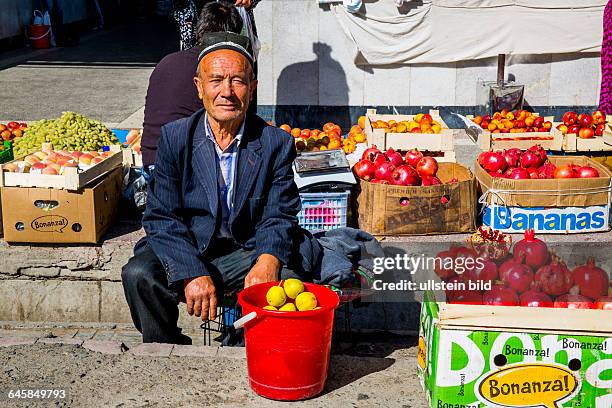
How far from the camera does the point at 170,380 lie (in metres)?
3.93

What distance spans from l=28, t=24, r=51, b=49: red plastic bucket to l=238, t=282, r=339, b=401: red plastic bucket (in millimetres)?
16740

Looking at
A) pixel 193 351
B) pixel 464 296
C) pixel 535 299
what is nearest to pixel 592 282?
pixel 535 299

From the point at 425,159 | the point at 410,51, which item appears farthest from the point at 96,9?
the point at 425,159

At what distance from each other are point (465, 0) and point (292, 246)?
547cm

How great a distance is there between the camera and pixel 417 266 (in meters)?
5.43

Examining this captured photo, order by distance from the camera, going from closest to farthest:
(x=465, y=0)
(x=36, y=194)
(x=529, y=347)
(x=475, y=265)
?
1. (x=529, y=347)
2. (x=475, y=265)
3. (x=36, y=194)
4. (x=465, y=0)

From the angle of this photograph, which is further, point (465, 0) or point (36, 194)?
point (465, 0)

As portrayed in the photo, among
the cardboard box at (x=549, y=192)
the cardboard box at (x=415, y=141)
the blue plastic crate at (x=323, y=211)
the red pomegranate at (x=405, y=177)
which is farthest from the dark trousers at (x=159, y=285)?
the cardboard box at (x=415, y=141)

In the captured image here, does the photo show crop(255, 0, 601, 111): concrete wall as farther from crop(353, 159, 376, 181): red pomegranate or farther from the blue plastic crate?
the blue plastic crate

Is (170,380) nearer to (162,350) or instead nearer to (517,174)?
(162,350)

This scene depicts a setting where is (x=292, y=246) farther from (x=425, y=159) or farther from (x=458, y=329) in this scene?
(x=425, y=159)

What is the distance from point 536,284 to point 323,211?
1.72 metres

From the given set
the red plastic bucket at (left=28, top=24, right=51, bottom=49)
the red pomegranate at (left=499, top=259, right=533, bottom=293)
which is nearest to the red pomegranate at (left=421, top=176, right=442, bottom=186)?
the red pomegranate at (left=499, top=259, right=533, bottom=293)

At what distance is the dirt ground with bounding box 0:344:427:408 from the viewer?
12.3 ft
